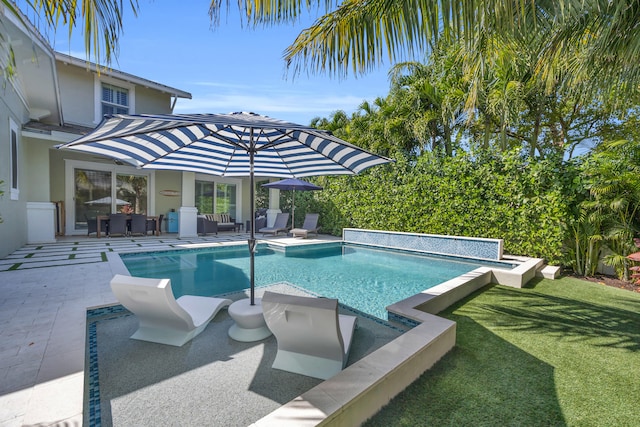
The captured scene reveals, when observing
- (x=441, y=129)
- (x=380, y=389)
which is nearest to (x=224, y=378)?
(x=380, y=389)

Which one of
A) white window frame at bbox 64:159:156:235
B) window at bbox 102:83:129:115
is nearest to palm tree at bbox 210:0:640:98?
white window frame at bbox 64:159:156:235

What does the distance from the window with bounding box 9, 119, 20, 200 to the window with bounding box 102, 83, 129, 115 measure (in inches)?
245

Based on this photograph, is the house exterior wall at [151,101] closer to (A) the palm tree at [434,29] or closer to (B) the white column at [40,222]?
(B) the white column at [40,222]

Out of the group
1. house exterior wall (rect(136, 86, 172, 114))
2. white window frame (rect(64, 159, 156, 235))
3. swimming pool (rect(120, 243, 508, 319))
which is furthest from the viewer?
house exterior wall (rect(136, 86, 172, 114))

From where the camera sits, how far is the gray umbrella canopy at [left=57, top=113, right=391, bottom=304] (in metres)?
3.38

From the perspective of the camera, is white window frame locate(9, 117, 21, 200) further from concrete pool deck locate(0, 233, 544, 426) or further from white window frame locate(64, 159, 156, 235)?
concrete pool deck locate(0, 233, 544, 426)

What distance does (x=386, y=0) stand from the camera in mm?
3660

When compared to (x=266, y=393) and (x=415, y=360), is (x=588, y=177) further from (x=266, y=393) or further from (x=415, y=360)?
(x=266, y=393)

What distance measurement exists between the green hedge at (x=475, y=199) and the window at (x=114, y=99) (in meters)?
12.9

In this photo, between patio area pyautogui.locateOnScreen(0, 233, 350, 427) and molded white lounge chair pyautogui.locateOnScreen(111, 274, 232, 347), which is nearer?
patio area pyautogui.locateOnScreen(0, 233, 350, 427)

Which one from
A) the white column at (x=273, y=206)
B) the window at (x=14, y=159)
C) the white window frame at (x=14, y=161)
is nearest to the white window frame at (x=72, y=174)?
the white window frame at (x=14, y=161)

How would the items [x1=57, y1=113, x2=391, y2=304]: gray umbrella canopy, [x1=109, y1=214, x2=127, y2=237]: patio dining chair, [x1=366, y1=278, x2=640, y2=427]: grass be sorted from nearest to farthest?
1. [x1=366, y1=278, x2=640, y2=427]: grass
2. [x1=57, y1=113, x2=391, y2=304]: gray umbrella canopy
3. [x1=109, y1=214, x2=127, y2=237]: patio dining chair

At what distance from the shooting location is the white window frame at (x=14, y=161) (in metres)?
9.24

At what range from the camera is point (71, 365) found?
128 inches
